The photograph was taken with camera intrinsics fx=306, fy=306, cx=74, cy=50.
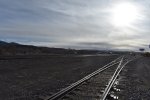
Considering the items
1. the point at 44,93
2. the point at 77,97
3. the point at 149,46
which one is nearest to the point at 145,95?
the point at 77,97

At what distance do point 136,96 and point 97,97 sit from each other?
1889mm

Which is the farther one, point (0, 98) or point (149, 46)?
point (149, 46)

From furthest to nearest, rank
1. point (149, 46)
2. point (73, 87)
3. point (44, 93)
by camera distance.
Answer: point (149, 46) < point (73, 87) < point (44, 93)

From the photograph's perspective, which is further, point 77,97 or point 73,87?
point 73,87

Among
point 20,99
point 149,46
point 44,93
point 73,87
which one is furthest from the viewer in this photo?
point 149,46

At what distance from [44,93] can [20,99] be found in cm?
145

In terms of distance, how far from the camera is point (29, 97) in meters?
11.1

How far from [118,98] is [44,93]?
2.93 metres

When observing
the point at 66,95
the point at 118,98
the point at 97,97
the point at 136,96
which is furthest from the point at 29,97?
the point at 136,96

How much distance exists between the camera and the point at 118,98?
11.2 m

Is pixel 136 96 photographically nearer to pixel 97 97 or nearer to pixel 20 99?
pixel 97 97

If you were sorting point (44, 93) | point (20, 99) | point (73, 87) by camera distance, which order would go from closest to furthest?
1. point (20, 99)
2. point (44, 93)
3. point (73, 87)

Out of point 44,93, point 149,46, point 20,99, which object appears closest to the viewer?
point 20,99

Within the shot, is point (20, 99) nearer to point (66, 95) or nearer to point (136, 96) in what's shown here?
point (66, 95)
